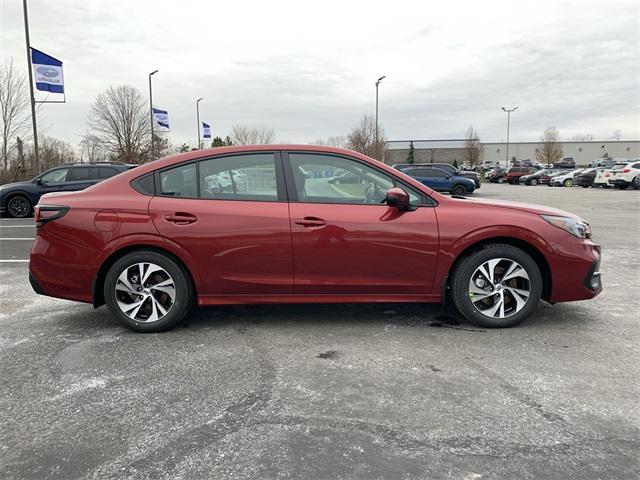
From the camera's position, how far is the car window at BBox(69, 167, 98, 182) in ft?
47.9

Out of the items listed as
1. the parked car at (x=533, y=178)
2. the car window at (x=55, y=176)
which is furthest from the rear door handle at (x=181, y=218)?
the parked car at (x=533, y=178)

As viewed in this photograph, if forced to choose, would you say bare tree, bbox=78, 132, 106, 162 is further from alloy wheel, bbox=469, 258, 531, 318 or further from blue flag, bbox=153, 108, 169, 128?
alloy wheel, bbox=469, 258, 531, 318

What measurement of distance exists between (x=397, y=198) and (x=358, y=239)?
1.56ft

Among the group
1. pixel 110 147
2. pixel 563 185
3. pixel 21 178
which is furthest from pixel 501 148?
pixel 21 178

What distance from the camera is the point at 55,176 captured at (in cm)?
1485

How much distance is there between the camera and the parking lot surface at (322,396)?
2459 millimetres

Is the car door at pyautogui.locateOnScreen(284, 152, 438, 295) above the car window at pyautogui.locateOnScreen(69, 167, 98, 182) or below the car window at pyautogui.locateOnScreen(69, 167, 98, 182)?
below

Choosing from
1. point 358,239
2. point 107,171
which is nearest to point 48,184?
point 107,171

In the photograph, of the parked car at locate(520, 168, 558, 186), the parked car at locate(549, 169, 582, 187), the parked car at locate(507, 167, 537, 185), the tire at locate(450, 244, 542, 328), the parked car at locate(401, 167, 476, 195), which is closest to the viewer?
the tire at locate(450, 244, 542, 328)

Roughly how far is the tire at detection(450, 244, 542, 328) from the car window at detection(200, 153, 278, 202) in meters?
1.78

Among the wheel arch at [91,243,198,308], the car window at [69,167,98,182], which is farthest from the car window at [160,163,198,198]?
the car window at [69,167,98,182]

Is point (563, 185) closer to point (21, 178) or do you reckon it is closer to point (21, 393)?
point (21, 178)

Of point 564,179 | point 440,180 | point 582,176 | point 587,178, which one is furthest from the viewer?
point 564,179

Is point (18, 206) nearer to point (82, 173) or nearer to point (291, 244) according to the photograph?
point (82, 173)
